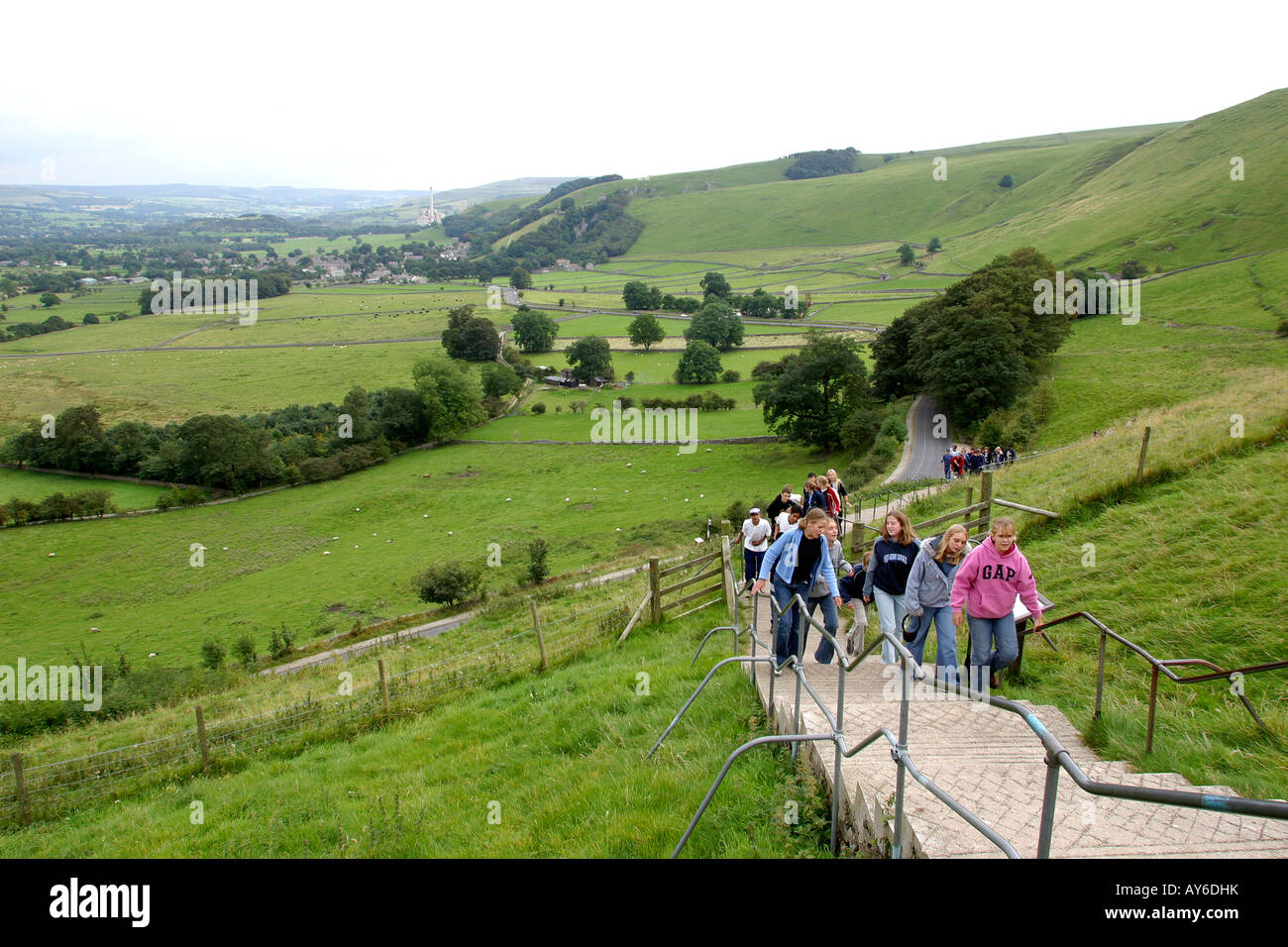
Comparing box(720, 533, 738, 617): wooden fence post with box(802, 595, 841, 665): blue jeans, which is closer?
box(802, 595, 841, 665): blue jeans

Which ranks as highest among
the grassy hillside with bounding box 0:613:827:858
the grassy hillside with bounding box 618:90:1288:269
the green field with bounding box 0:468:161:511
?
the grassy hillside with bounding box 618:90:1288:269

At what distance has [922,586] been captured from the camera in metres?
8.01

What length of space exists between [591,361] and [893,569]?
7577 cm

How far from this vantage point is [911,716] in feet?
22.5

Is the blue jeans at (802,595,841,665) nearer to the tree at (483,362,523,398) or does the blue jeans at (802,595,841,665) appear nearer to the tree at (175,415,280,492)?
the tree at (175,415,280,492)

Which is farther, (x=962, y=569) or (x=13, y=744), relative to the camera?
(x=13, y=744)

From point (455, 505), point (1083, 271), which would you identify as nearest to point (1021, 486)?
point (455, 505)

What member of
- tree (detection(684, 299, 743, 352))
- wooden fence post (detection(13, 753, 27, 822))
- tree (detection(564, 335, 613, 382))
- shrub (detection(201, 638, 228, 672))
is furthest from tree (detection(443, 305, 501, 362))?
wooden fence post (detection(13, 753, 27, 822))

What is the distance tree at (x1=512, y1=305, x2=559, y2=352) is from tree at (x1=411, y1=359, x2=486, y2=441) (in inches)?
1121

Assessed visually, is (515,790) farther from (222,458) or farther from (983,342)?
(222,458)

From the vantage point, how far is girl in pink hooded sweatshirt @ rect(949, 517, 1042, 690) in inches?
292
